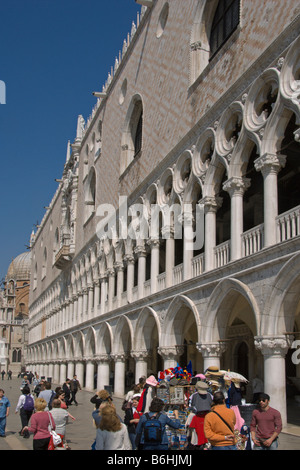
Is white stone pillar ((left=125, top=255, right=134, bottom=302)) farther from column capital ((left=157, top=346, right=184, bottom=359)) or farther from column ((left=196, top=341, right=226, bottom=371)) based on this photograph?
column ((left=196, top=341, right=226, bottom=371))

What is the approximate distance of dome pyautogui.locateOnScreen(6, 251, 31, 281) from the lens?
83062mm

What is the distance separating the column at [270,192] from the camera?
10.6 metres

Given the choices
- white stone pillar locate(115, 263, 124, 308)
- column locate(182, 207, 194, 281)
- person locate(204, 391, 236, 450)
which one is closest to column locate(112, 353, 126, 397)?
white stone pillar locate(115, 263, 124, 308)

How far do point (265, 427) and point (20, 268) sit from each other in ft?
269

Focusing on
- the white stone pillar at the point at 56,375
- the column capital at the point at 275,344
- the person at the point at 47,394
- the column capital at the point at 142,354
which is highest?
the column capital at the point at 275,344

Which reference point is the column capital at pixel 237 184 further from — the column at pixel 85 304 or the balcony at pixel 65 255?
the balcony at pixel 65 255

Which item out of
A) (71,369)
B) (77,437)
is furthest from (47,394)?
(71,369)

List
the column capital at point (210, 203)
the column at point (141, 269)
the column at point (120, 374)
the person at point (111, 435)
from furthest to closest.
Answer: the column at point (120, 374), the column at point (141, 269), the column capital at point (210, 203), the person at point (111, 435)

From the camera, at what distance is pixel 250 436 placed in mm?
6367

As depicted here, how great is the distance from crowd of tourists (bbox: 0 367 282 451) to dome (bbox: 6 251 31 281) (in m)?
75.6

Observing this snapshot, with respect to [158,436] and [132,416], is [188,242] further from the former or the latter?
[158,436]

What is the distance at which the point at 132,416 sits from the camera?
8.16 m

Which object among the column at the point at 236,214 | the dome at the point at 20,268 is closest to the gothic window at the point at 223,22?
the column at the point at 236,214
